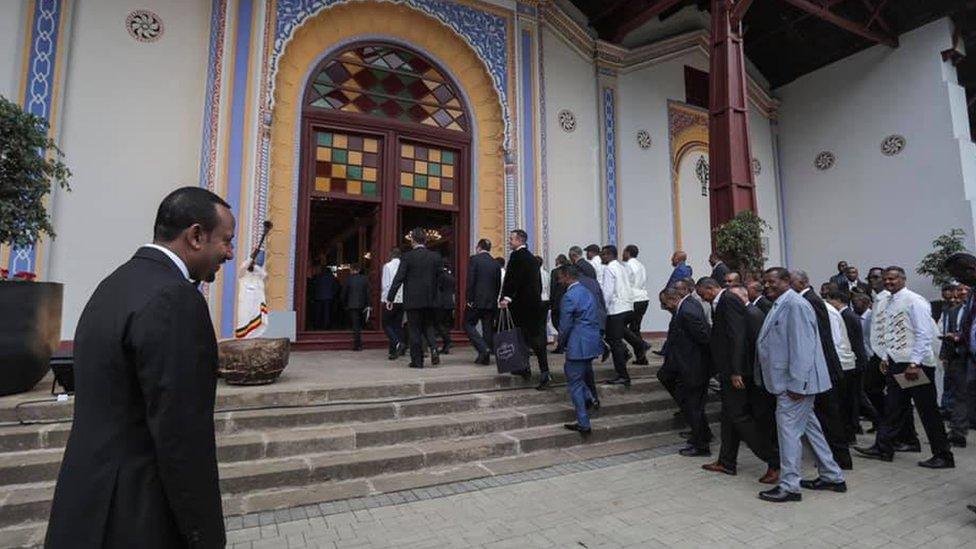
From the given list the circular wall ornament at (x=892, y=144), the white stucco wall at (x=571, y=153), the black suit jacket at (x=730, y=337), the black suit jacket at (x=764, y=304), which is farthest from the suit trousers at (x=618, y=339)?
the circular wall ornament at (x=892, y=144)

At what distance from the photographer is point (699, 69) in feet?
41.3

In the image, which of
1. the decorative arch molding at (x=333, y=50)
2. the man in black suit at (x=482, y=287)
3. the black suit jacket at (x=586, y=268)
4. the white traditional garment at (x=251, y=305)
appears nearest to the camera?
the white traditional garment at (x=251, y=305)

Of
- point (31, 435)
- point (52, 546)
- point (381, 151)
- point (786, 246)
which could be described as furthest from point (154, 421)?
point (786, 246)

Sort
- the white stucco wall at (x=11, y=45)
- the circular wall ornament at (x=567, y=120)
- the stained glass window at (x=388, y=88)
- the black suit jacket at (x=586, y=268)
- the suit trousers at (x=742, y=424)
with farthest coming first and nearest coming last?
the circular wall ornament at (x=567, y=120), the stained glass window at (x=388, y=88), the black suit jacket at (x=586, y=268), the white stucco wall at (x=11, y=45), the suit trousers at (x=742, y=424)

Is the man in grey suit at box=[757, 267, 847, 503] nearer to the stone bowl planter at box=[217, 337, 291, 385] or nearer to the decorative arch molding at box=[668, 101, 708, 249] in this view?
the stone bowl planter at box=[217, 337, 291, 385]

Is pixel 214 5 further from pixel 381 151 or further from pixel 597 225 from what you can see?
pixel 597 225

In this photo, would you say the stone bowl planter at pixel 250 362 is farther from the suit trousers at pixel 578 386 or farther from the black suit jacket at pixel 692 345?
the black suit jacket at pixel 692 345

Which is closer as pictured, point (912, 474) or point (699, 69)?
point (912, 474)

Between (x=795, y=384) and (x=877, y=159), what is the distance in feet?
37.1

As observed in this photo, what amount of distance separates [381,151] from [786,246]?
10.8 meters

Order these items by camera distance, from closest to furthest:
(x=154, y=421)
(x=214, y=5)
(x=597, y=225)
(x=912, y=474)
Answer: (x=154, y=421) → (x=912, y=474) → (x=214, y=5) → (x=597, y=225)

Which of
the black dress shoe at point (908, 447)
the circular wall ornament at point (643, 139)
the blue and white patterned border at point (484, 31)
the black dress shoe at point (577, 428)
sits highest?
the blue and white patterned border at point (484, 31)

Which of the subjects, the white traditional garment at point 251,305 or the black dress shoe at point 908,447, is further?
the white traditional garment at point 251,305

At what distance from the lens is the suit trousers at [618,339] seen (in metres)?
6.23
